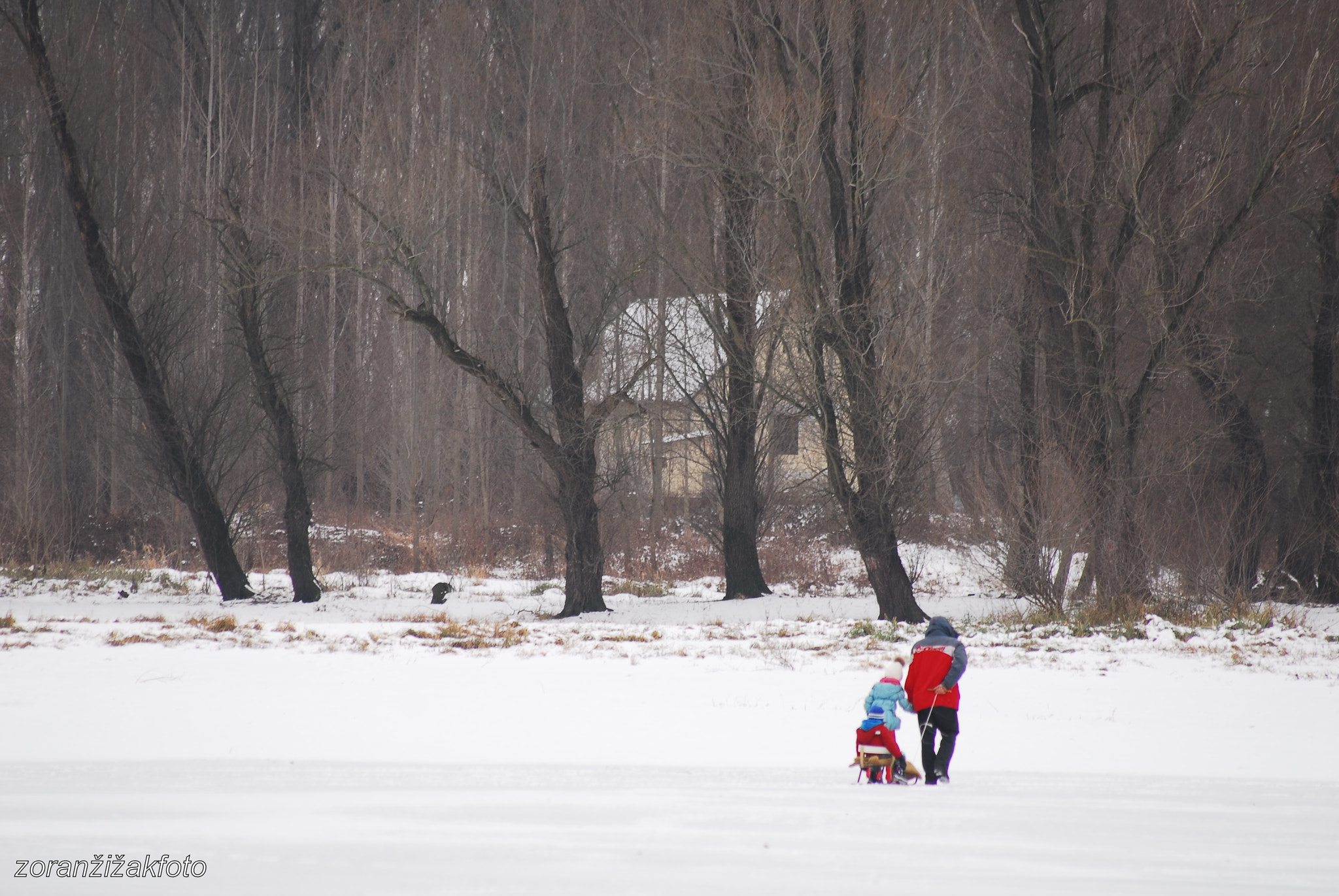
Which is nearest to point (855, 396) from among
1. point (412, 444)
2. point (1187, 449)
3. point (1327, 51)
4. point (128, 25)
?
point (1187, 449)

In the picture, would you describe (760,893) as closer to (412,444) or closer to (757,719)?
(757,719)

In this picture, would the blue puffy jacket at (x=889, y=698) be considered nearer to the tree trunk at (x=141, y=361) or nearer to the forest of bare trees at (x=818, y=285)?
the forest of bare trees at (x=818, y=285)

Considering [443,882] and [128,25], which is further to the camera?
[128,25]

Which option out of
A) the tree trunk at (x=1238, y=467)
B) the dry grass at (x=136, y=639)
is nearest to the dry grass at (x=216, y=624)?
the dry grass at (x=136, y=639)

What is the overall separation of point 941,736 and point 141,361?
1611 centimetres

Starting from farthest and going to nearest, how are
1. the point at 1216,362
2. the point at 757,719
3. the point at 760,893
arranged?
the point at 1216,362, the point at 757,719, the point at 760,893

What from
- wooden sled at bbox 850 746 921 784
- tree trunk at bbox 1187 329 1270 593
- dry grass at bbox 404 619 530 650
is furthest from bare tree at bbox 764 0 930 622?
wooden sled at bbox 850 746 921 784

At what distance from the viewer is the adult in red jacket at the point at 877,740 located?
16.8 feet

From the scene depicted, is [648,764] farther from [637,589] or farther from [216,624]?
[637,589]

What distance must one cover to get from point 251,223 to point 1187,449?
14.9 meters

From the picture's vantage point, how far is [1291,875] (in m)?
4.02

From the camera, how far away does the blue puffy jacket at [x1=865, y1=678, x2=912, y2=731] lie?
16.6 ft

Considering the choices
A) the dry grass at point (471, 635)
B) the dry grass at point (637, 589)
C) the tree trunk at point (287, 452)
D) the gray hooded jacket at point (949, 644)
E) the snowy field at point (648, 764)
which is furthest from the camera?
the dry grass at point (637, 589)

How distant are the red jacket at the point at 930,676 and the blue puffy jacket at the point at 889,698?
0.17 metres
